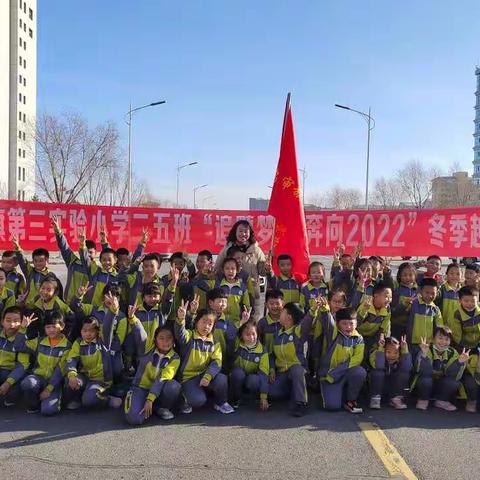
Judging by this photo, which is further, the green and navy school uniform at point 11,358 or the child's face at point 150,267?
the child's face at point 150,267

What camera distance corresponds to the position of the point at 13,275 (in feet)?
19.1

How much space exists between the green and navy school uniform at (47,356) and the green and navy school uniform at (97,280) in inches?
40.2

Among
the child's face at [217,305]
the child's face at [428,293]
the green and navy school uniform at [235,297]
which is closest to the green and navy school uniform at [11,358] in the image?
the child's face at [217,305]

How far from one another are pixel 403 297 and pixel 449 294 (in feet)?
1.60

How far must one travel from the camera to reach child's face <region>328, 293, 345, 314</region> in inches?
199

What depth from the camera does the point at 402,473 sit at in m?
3.30

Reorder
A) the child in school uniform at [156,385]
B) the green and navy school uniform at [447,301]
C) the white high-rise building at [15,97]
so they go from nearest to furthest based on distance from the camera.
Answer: the child in school uniform at [156,385], the green and navy school uniform at [447,301], the white high-rise building at [15,97]

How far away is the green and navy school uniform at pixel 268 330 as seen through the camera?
4.93 m

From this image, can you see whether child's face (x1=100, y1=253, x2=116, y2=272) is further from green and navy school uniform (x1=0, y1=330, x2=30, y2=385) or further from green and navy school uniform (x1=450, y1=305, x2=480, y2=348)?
green and navy school uniform (x1=450, y1=305, x2=480, y2=348)

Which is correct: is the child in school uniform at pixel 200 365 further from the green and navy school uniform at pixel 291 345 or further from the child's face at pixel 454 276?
the child's face at pixel 454 276

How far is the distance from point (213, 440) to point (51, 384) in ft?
5.20

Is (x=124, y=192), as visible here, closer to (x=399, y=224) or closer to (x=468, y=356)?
(x=399, y=224)

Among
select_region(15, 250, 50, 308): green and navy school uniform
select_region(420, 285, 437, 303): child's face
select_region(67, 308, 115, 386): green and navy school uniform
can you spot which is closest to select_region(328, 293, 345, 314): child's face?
select_region(420, 285, 437, 303): child's face

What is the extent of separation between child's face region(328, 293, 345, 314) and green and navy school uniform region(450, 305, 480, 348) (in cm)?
117
